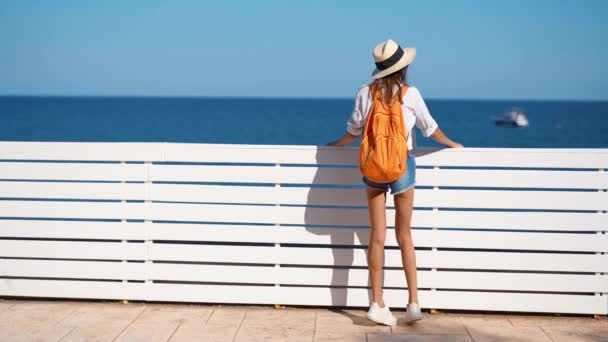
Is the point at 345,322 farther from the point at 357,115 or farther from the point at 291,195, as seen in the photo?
the point at 357,115

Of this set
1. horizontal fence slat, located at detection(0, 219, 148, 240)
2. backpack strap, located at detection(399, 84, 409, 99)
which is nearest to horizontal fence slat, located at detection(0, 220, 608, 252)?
horizontal fence slat, located at detection(0, 219, 148, 240)

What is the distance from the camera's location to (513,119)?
77.4 m

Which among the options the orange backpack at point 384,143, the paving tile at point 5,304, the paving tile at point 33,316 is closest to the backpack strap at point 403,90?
the orange backpack at point 384,143

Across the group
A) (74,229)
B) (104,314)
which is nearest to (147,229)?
(74,229)

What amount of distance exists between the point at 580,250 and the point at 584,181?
45 cm

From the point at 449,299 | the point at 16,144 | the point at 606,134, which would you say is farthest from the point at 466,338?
the point at 606,134

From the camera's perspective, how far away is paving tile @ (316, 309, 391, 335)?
450 centimetres

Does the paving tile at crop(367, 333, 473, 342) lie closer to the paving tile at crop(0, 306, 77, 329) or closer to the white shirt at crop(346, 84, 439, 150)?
the white shirt at crop(346, 84, 439, 150)

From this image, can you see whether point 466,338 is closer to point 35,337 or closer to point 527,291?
point 527,291

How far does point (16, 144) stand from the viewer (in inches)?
195

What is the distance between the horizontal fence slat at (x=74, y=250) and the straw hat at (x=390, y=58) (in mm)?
2034

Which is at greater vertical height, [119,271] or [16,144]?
[16,144]

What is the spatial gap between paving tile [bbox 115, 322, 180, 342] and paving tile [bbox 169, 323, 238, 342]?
0.05 meters

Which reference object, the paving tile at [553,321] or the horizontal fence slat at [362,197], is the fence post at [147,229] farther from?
the paving tile at [553,321]
